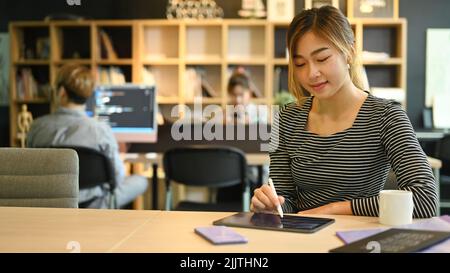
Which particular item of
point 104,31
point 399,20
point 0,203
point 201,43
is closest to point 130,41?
point 104,31

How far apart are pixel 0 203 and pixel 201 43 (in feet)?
12.3

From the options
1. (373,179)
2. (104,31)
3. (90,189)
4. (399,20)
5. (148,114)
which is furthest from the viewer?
(104,31)

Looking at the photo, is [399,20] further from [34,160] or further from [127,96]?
[34,160]

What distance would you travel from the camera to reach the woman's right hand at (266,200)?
1410 millimetres

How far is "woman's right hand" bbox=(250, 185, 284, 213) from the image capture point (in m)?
1.41

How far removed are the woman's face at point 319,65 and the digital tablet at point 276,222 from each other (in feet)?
1.35

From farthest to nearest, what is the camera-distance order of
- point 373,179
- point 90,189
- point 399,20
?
1. point 399,20
2. point 90,189
3. point 373,179

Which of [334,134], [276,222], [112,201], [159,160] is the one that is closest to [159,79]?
[159,160]

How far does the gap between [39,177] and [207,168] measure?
1.46m

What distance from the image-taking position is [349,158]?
164cm

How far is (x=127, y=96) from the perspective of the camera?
3846 mm

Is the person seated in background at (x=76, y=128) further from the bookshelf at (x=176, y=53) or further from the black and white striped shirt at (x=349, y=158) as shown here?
the bookshelf at (x=176, y=53)

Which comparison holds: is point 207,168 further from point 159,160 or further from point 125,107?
point 125,107

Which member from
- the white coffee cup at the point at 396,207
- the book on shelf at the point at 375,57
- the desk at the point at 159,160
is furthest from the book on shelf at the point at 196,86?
the white coffee cup at the point at 396,207
